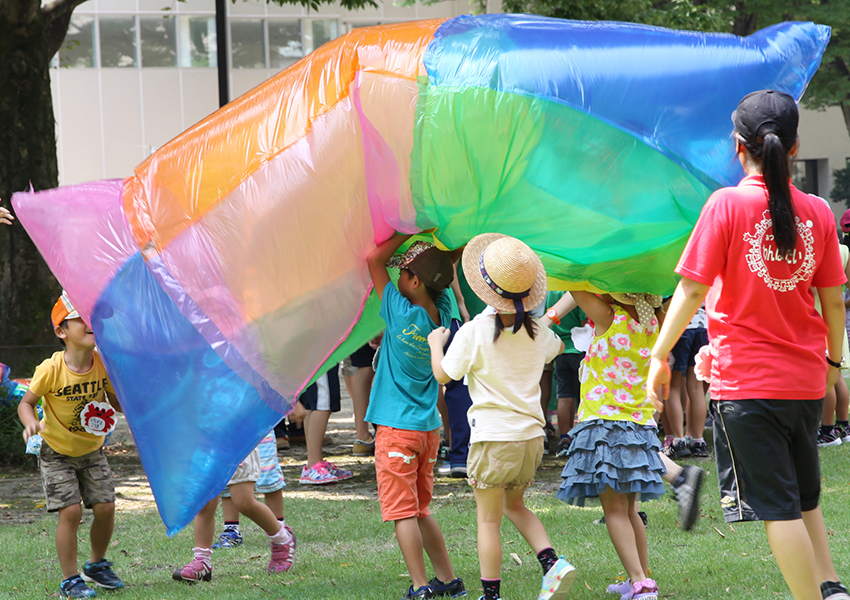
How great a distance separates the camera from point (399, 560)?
4789 millimetres

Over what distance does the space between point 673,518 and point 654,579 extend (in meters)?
1.24

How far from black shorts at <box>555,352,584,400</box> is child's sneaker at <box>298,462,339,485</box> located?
2.10m

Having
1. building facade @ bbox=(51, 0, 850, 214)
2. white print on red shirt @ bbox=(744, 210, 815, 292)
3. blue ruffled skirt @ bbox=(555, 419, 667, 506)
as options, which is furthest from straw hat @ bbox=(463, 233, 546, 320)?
building facade @ bbox=(51, 0, 850, 214)

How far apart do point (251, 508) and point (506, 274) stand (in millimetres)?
1969

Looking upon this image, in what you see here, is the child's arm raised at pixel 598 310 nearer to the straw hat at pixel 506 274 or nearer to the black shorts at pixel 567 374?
the straw hat at pixel 506 274

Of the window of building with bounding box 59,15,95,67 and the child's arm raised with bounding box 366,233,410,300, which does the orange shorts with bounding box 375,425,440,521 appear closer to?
the child's arm raised with bounding box 366,233,410,300

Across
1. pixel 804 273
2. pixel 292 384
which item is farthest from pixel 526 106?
pixel 292 384

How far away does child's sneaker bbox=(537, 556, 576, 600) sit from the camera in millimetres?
3533

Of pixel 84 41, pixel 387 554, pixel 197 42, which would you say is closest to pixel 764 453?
pixel 387 554

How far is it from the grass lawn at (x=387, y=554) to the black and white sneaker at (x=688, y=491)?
33 centimetres

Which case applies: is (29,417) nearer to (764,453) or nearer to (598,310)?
(598,310)

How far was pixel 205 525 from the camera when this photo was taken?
459 centimetres

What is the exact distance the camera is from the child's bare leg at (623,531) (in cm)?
381

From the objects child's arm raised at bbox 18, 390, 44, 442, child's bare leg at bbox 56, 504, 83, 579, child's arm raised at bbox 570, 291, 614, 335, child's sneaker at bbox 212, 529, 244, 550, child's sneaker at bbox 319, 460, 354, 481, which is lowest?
child's sneaker at bbox 319, 460, 354, 481
